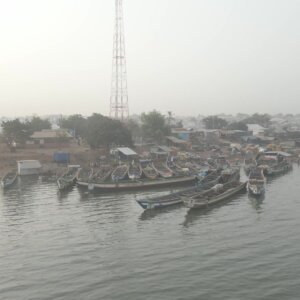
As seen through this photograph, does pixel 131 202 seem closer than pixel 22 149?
Yes

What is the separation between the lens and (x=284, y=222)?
29.6 m

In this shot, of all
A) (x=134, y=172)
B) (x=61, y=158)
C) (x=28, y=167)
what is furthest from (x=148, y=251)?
(x=61, y=158)

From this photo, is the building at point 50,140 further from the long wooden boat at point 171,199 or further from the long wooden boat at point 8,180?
the long wooden boat at point 171,199

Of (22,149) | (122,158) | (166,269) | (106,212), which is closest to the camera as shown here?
(166,269)

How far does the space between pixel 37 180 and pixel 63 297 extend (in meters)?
38.1

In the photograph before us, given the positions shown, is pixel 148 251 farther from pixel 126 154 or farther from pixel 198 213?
pixel 126 154

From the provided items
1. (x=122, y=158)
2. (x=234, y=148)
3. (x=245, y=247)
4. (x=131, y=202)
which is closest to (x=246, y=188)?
(x=131, y=202)

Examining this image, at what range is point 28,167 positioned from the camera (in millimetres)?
58594

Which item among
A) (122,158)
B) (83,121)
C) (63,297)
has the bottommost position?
(63,297)

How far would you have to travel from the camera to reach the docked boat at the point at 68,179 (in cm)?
4590

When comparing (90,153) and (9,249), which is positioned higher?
(90,153)

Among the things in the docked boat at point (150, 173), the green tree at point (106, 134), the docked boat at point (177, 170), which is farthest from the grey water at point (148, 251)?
the green tree at point (106, 134)

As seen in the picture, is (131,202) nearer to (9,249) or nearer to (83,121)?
(9,249)

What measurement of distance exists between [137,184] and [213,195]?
10931 mm
